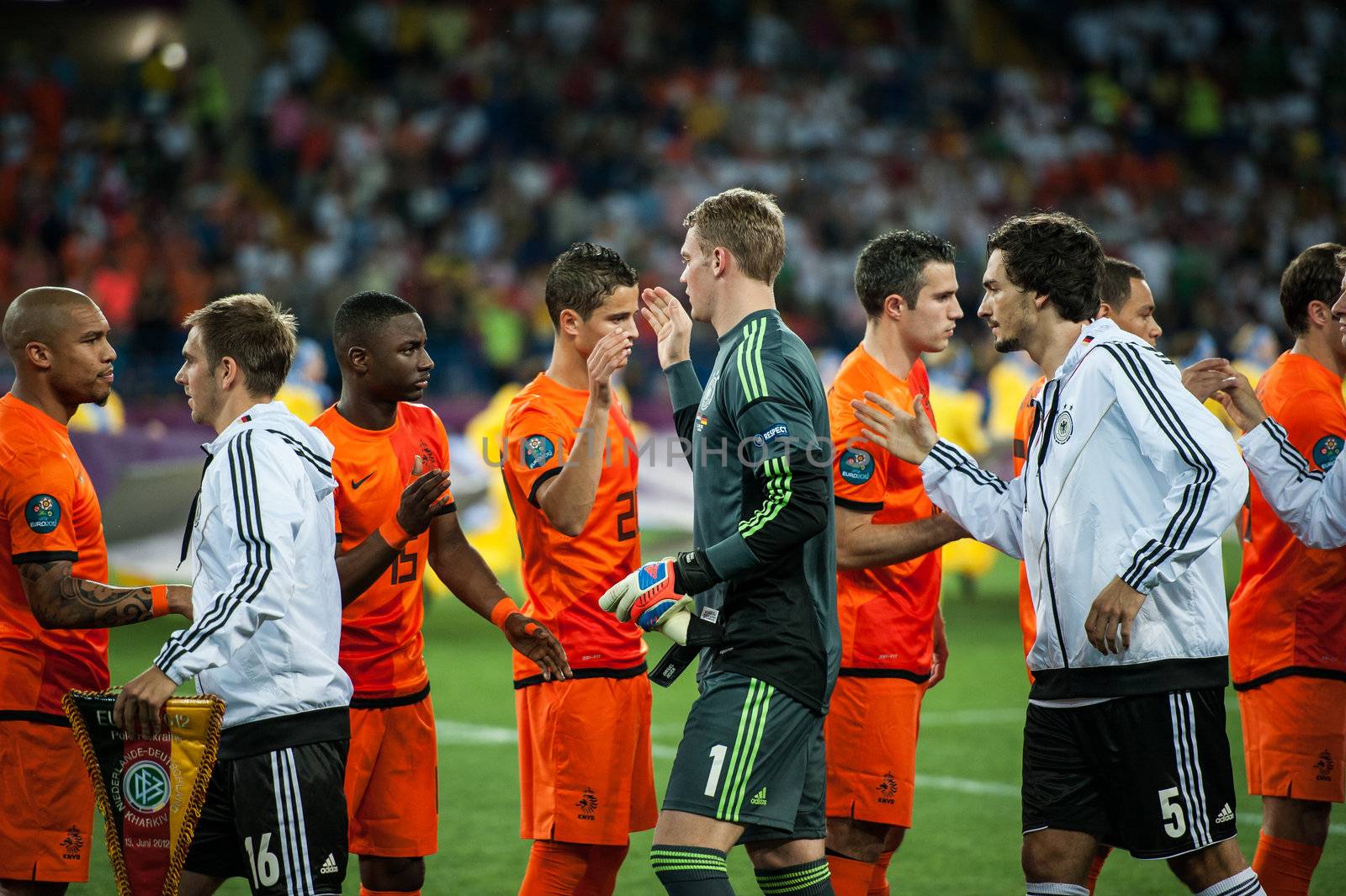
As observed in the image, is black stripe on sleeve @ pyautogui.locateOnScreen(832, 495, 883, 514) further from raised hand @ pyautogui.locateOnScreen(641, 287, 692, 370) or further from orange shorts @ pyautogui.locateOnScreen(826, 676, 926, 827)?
raised hand @ pyautogui.locateOnScreen(641, 287, 692, 370)

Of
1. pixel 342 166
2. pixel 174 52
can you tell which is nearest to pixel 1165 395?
pixel 342 166

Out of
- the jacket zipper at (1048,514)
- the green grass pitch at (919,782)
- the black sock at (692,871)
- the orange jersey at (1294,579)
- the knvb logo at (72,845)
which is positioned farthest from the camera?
the green grass pitch at (919,782)

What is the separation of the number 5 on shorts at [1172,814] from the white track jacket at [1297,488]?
4.34 ft

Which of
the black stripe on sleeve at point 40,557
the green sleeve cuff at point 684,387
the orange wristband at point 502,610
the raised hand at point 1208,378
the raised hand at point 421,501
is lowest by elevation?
the orange wristband at point 502,610

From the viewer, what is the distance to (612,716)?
4852mm

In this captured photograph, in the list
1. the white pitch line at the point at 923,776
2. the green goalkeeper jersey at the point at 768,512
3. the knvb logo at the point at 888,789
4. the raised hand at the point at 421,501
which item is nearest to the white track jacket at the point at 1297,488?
the knvb logo at the point at 888,789

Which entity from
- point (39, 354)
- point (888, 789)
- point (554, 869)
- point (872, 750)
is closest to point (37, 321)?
point (39, 354)

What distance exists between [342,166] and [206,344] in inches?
716

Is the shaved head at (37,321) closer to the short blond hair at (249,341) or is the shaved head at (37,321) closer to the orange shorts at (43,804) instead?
the short blond hair at (249,341)

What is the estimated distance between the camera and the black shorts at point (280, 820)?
12.7 ft

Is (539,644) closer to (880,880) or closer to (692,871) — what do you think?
(692,871)

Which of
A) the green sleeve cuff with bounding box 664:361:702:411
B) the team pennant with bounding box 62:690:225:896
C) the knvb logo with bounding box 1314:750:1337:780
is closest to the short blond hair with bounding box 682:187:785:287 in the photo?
the green sleeve cuff with bounding box 664:361:702:411

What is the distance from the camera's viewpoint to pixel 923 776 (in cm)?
809

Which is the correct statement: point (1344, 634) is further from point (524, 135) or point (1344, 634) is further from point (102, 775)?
point (524, 135)
